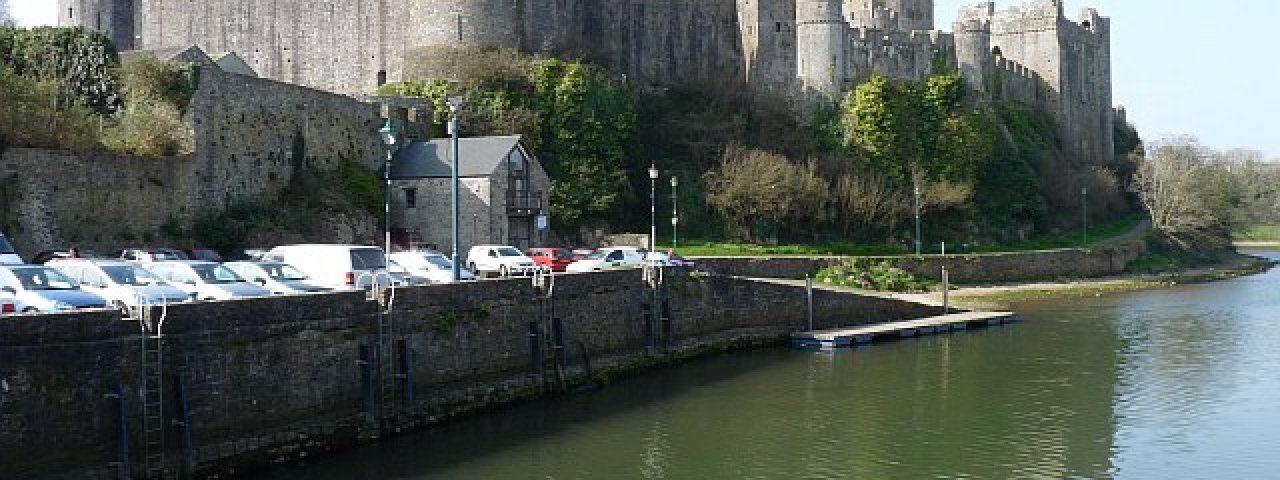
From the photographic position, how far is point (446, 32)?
160 feet

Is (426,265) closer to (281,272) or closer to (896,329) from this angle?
(281,272)

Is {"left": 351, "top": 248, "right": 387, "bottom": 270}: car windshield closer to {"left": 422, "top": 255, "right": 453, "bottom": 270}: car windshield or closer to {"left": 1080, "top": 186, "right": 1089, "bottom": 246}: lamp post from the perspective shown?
{"left": 422, "top": 255, "right": 453, "bottom": 270}: car windshield

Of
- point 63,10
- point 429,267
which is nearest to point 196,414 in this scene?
point 429,267

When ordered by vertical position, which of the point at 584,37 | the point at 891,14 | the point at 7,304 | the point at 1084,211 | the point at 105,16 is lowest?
the point at 7,304

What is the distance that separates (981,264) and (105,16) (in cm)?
4130

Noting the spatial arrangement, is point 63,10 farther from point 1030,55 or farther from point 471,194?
point 1030,55

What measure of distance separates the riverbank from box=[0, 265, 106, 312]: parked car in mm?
29882

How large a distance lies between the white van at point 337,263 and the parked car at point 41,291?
673 cm

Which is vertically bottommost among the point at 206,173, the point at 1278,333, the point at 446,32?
the point at 1278,333

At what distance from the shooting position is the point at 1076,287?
168 ft

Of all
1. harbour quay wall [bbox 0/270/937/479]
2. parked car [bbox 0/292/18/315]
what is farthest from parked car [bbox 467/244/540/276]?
parked car [bbox 0/292/18/315]

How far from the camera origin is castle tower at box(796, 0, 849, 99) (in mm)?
56281

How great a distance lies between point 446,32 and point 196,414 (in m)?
34.4

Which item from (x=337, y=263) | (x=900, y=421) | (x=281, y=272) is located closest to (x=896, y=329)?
(x=900, y=421)
